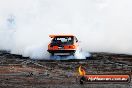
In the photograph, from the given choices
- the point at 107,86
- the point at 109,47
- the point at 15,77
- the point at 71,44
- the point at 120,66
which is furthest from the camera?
the point at 109,47

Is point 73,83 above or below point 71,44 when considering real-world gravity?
below

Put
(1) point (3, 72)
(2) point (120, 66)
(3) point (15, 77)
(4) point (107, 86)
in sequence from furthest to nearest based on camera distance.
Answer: (2) point (120, 66) < (1) point (3, 72) < (3) point (15, 77) < (4) point (107, 86)

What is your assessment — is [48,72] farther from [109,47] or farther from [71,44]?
[109,47]

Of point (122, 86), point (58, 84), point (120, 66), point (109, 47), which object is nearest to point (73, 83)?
point (58, 84)

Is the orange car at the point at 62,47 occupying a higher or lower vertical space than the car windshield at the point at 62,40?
lower

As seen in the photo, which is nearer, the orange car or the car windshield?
the orange car

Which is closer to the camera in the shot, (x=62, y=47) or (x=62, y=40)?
(x=62, y=47)

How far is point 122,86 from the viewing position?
24562mm

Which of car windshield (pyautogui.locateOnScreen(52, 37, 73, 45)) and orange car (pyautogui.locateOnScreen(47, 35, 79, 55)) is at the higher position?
car windshield (pyautogui.locateOnScreen(52, 37, 73, 45))

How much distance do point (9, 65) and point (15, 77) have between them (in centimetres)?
835

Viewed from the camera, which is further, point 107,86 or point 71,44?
point 71,44

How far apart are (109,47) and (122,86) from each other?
1280 inches

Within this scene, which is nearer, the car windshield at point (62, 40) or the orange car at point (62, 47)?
the orange car at point (62, 47)

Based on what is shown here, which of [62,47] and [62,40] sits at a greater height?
[62,40]
